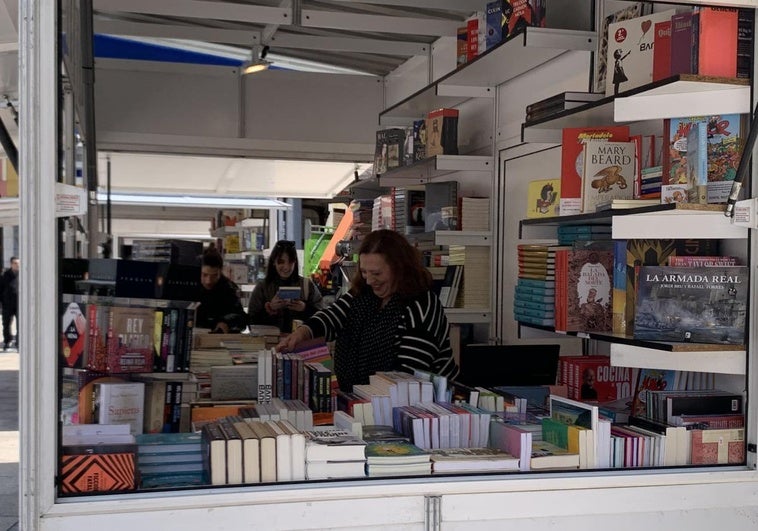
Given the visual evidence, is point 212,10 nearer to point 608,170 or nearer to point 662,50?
point 608,170

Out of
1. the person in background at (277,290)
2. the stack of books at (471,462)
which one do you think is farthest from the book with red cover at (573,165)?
the person in background at (277,290)

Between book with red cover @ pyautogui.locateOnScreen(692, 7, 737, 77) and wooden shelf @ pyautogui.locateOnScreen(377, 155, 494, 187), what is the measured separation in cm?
257

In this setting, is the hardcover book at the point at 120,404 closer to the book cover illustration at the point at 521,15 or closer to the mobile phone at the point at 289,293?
the book cover illustration at the point at 521,15

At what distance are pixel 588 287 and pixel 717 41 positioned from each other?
1.12 meters

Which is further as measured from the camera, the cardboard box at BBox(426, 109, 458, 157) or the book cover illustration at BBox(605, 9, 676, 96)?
the cardboard box at BBox(426, 109, 458, 157)

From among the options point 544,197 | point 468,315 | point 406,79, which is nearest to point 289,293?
point 468,315

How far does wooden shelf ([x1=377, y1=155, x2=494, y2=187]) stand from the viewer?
5020mm

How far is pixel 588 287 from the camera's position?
3301 mm

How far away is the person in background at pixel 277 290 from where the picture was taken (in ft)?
20.5

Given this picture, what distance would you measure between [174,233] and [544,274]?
68.3 feet

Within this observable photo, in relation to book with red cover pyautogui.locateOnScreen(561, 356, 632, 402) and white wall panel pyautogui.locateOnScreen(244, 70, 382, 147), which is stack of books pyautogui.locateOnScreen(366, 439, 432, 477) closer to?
book with red cover pyautogui.locateOnScreen(561, 356, 632, 402)

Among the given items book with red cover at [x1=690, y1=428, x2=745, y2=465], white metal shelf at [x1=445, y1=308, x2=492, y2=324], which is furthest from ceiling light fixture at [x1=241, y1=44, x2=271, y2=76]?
book with red cover at [x1=690, y1=428, x2=745, y2=465]

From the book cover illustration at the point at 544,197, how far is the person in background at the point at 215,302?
269 cm

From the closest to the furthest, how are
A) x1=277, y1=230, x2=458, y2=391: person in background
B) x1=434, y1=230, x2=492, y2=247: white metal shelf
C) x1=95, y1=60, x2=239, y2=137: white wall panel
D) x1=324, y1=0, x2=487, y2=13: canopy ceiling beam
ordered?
x1=277, y1=230, x2=458, y2=391: person in background < x1=434, y1=230, x2=492, y2=247: white metal shelf < x1=324, y1=0, x2=487, y2=13: canopy ceiling beam < x1=95, y1=60, x2=239, y2=137: white wall panel
